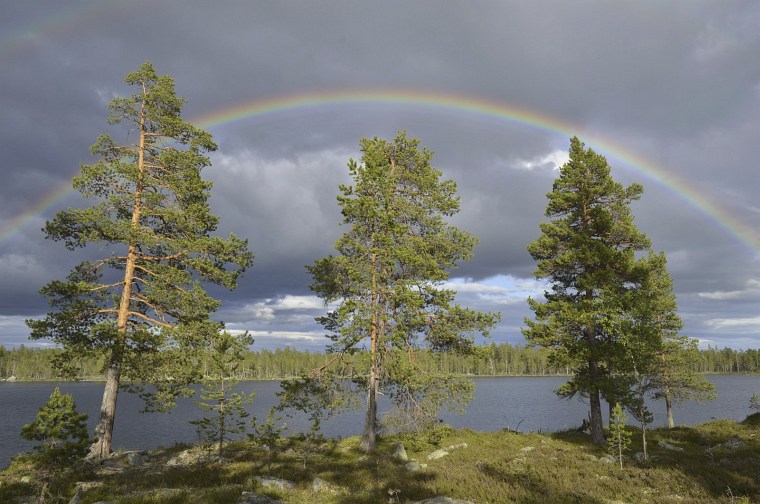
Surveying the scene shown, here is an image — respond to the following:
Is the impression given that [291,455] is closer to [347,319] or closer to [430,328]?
[347,319]

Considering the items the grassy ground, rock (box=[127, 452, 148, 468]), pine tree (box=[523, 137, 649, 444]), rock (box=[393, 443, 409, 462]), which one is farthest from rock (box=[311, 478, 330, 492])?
pine tree (box=[523, 137, 649, 444])

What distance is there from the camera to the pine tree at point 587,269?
23.3m

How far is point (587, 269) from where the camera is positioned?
2538cm

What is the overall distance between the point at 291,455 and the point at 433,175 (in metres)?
15.3

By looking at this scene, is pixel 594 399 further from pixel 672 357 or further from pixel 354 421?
pixel 354 421

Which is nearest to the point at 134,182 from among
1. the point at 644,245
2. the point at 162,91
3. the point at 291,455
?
the point at 162,91

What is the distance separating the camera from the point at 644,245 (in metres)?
25.2

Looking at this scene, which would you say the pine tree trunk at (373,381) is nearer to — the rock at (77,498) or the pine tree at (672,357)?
the rock at (77,498)

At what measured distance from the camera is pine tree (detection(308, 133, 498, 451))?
66.5 ft

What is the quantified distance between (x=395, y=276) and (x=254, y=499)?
513 inches

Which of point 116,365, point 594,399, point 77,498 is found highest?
point 116,365

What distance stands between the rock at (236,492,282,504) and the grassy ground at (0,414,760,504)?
0.28 m

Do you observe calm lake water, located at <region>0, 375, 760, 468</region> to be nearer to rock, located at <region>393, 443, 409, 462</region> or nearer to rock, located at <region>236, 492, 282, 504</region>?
rock, located at <region>393, 443, 409, 462</region>

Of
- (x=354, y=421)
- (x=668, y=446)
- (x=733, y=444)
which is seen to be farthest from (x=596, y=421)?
(x=354, y=421)
